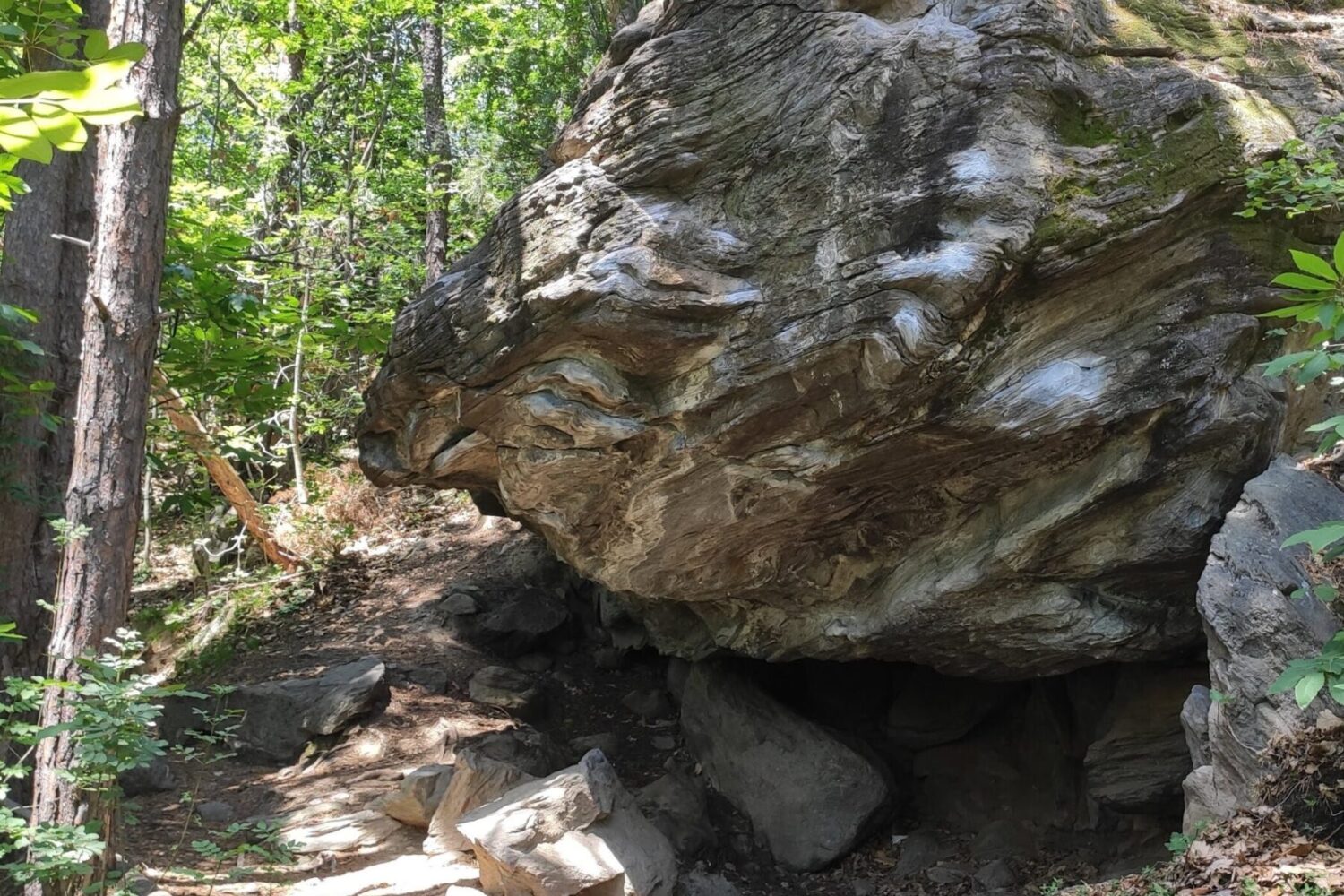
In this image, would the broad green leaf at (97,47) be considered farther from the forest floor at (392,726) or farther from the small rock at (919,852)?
the small rock at (919,852)

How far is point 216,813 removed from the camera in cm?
720

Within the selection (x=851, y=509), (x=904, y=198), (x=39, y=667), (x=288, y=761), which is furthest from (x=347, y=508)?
(x=904, y=198)

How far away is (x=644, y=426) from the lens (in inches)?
252

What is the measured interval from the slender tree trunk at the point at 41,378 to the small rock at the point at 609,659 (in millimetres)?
5159

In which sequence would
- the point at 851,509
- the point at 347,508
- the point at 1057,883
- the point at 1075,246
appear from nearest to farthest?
the point at 1057,883
the point at 1075,246
the point at 851,509
the point at 347,508

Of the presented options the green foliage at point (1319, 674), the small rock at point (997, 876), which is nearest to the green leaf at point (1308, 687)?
the green foliage at point (1319, 674)

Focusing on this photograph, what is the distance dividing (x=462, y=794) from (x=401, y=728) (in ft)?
6.06

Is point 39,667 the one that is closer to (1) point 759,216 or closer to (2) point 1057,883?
(1) point 759,216

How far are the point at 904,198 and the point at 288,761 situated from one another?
6767 millimetres

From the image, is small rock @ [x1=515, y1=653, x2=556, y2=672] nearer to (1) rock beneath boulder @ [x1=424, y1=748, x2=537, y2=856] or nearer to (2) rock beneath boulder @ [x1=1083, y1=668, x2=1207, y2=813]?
(1) rock beneath boulder @ [x1=424, y1=748, x2=537, y2=856]

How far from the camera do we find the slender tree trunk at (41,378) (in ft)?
21.9

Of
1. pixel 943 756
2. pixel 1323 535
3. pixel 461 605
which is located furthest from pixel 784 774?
pixel 1323 535

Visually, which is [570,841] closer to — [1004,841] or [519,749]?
[519,749]

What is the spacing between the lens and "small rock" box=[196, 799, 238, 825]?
7105 mm
